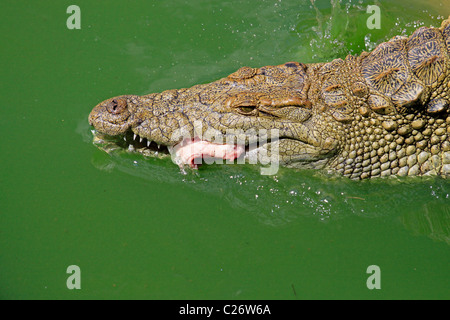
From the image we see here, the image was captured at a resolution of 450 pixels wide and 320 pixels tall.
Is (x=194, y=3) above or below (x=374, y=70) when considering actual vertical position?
above

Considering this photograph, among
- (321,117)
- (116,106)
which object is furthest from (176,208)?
(321,117)

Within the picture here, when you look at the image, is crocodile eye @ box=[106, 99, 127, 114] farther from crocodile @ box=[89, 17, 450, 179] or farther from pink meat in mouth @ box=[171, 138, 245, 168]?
pink meat in mouth @ box=[171, 138, 245, 168]

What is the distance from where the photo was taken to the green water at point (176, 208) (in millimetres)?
4277

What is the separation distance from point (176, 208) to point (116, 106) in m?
1.19

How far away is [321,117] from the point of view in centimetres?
469

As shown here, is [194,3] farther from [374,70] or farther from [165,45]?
[374,70]

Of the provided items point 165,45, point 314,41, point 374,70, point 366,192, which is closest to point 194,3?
point 165,45

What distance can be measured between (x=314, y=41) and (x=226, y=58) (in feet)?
3.94

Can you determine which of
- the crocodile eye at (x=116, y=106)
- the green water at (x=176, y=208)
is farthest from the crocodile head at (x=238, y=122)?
the green water at (x=176, y=208)

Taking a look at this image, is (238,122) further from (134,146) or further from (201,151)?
(134,146)

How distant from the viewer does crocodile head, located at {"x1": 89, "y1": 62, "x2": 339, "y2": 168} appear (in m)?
4.69

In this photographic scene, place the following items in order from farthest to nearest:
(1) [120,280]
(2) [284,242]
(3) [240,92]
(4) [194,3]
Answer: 1. (4) [194,3]
2. (3) [240,92]
3. (2) [284,242]
4. (1) [120,280]

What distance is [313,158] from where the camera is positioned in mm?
4855

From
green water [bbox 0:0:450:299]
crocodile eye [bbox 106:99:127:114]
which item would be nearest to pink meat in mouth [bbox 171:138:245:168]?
green water [bbox 0:0:450:299]
